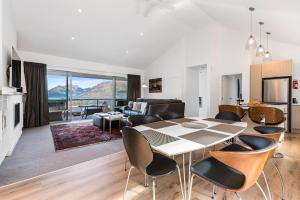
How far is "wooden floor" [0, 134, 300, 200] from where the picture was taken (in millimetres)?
1744

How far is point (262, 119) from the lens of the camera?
3.37 metres

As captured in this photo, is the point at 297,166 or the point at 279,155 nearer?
the point at 297,166

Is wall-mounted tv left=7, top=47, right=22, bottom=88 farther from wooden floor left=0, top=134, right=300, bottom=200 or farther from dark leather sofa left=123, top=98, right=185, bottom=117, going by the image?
dark leather sofa left=123, top=98, right=185, bottom=117

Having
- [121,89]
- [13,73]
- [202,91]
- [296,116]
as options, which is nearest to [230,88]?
[202,91]

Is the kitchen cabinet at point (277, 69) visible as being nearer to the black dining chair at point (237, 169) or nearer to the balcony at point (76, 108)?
the black dining chair at point (237, 169)

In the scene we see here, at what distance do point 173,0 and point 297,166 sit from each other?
15.0 feet

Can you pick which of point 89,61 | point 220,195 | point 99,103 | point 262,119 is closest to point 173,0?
point 262,119

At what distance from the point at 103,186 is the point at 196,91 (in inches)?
237

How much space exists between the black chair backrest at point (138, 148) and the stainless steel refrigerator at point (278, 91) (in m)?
4.90

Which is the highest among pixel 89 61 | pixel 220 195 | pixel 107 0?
pixel 107 0

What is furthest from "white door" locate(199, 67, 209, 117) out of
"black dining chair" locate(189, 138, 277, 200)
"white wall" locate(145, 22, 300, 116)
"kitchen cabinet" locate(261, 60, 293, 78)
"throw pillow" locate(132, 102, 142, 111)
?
"black dining chair" locate(189, 138, 277, 200)

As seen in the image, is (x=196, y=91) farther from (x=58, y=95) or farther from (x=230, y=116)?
(x=58, y=95)

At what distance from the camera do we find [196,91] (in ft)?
23.4

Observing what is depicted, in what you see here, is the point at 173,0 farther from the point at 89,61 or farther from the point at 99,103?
the point at 99,103
